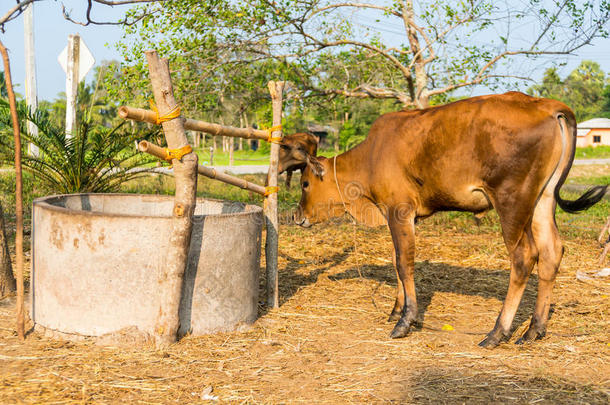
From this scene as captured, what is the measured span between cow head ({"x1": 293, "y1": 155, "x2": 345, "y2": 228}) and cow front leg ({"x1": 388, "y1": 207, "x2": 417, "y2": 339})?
1.07 meters

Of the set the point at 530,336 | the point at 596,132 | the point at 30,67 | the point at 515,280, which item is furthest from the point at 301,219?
the point at 596,132

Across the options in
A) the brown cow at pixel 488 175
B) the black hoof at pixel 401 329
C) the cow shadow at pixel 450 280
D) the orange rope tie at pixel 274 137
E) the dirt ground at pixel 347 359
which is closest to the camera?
the dirt ground at pixel 347 359

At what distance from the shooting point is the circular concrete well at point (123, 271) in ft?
13.5

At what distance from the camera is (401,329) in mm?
4629

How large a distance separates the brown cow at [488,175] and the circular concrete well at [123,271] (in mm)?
1337

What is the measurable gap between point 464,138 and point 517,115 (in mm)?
427

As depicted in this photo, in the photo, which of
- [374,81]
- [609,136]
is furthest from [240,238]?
[609,136]

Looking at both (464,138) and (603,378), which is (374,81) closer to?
(464,138)

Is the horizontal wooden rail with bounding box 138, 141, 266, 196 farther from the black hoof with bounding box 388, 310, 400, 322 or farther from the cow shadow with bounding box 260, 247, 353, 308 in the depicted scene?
the black hoof with bounding box 388, 310, 400, 322

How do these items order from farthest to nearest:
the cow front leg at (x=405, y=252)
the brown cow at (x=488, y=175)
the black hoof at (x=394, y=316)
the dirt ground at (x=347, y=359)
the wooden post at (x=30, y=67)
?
1. the wooden post at (x=30, y=67)
2. the black hoof at (x=394, y=316)
3. the cow front leg at (x=405, y=252)
4. the brown cow at (x=488, y=175)
5. the dirt ground at (x=347, y=359)

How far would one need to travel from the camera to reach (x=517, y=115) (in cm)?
440

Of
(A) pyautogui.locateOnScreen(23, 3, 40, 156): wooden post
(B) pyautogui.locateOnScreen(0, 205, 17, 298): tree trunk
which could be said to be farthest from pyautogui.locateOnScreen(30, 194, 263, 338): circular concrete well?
(A) pyautogui.locateOnScreen(23, 3, 40, 156): wooden post

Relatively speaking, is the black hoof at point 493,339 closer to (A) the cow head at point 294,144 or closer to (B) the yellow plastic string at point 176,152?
(B) the yellow plastic string at point 176,152

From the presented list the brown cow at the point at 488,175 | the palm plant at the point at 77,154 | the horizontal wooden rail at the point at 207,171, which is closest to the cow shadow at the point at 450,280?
the brown cow at the point at 488,175
